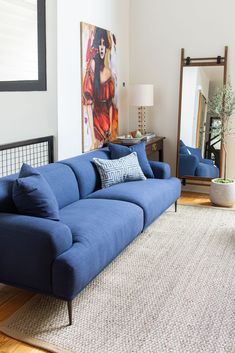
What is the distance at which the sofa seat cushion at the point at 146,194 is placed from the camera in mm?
3486

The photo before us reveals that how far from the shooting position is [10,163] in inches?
135

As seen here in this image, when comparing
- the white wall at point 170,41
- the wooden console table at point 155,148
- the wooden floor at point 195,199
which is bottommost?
the wooden floor at point 195,199

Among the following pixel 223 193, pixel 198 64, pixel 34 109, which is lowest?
pixel 223 193

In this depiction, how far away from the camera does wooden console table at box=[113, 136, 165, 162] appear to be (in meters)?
4.91

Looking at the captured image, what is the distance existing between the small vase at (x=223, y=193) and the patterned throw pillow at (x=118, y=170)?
1.05 metres

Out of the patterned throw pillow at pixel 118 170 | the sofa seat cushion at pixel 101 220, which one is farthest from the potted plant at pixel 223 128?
the sofa seat cushion at pixel 101 220

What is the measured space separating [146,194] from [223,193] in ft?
4.69

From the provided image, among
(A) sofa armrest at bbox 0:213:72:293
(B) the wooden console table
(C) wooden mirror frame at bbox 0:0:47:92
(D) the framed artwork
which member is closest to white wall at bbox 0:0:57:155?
(C) wooden mirror frame at bbox 0:0:47:92

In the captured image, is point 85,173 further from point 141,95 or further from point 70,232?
point 141,95

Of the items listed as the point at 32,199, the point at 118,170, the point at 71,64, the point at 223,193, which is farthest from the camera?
the point at 223,193

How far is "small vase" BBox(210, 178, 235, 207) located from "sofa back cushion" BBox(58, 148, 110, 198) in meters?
→ 1.54

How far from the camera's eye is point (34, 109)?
3682mm

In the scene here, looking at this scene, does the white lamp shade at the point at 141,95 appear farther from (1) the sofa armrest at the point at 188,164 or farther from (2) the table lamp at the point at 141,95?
(1) the sofa armrest at the point at 188,164

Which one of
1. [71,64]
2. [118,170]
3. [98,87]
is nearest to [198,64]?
[98,87]
